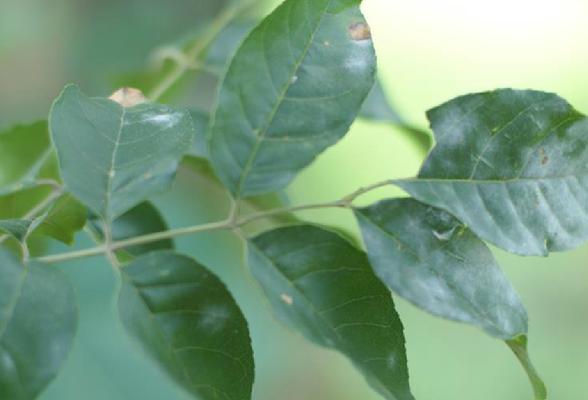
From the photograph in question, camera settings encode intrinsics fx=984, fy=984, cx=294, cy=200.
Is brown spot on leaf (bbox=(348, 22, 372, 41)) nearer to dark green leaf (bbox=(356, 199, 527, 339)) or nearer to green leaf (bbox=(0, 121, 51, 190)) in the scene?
dark green leaf (bbox=(356, 199, 527, 339))

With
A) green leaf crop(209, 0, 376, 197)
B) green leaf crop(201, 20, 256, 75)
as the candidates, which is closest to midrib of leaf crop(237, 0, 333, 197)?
green leaf crop(209, 0, 376, 197)

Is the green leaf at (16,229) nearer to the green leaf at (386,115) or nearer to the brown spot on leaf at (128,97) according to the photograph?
the brown spot on leaf at (128,97)

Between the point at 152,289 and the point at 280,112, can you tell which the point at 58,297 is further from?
the point at 280,112

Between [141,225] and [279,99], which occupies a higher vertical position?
[279,99]

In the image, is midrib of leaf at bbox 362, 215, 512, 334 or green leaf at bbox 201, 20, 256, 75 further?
green leaf at bbox 201, 20, 256, 75

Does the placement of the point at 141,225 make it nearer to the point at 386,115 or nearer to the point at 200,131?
the point at 200,131

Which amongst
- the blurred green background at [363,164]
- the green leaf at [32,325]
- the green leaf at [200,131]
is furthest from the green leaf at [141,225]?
the blurred green background at [363,164]

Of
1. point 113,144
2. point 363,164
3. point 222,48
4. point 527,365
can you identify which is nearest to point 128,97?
point 113,144

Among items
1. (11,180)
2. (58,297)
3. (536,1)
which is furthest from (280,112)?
(536,1)
